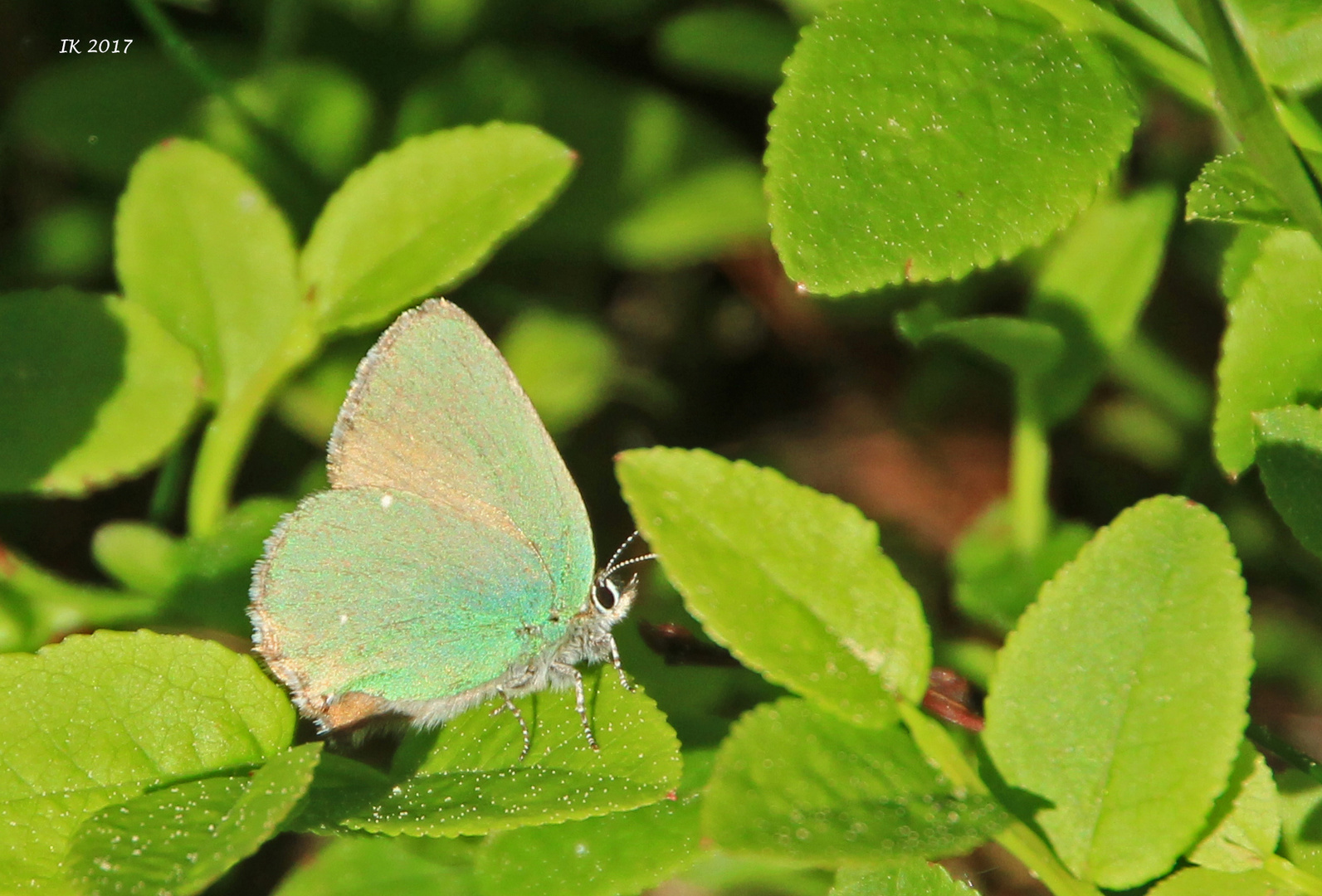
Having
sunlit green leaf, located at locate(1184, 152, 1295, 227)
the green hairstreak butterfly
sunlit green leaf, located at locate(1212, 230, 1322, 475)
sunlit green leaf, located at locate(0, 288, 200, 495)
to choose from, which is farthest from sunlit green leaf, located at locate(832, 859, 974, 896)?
sunlit green leaf, located at locate(0, 288, 200, 495)

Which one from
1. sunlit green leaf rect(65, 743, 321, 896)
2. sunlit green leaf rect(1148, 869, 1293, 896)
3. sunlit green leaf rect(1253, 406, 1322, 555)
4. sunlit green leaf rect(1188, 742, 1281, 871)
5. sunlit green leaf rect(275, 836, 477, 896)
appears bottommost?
sunlit green leaf rect(275, 836, 477, 896)

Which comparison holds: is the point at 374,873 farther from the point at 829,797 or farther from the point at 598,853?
the point at 829,797

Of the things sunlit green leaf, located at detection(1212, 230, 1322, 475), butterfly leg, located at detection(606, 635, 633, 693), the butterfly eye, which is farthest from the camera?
the butterfly eye

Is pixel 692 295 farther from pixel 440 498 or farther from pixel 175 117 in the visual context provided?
pixel 440 498

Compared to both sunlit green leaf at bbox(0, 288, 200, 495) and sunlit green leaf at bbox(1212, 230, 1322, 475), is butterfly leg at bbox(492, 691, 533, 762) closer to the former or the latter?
sunlit green leaf at bbox(0, 288, 200, 495)

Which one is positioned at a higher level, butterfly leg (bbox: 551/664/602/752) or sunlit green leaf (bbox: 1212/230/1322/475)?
sunlit green leaf (bbox: 1212/230/1322/475)

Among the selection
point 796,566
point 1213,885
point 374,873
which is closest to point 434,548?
point 374,873
